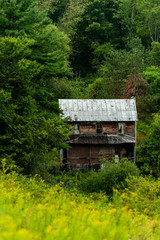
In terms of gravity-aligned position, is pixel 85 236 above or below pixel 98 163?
above

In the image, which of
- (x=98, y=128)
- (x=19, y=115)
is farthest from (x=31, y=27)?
(x=98, y=128)

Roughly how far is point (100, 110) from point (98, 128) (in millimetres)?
2064

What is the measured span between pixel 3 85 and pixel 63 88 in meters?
25.0

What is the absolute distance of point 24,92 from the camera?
63.9 ft

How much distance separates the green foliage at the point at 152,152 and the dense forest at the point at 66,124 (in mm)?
97

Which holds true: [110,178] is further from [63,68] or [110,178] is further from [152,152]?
[63,68]

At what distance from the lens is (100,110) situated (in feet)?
117

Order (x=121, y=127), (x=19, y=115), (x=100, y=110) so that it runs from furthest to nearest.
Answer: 1. (x=121, y=127)
2. (x=100, y=110)
3. (x=19, y=115)

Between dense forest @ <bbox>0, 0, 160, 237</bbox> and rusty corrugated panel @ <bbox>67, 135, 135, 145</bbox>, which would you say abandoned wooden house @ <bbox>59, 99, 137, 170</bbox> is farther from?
dense forest @ <bbox>0, 0, 160, 237</bbox>

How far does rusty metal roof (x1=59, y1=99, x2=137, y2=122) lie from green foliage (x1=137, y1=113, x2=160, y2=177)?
4912 millimetres

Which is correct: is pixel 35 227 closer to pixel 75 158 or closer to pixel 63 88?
pixel 75 158

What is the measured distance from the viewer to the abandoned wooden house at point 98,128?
34.8 m

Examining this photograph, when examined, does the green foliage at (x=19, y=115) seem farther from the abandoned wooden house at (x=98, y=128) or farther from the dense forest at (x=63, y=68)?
the abandoned wooden house at (x=98, y=128)

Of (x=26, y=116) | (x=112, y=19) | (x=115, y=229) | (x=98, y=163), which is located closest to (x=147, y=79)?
(x=98, y=163)
